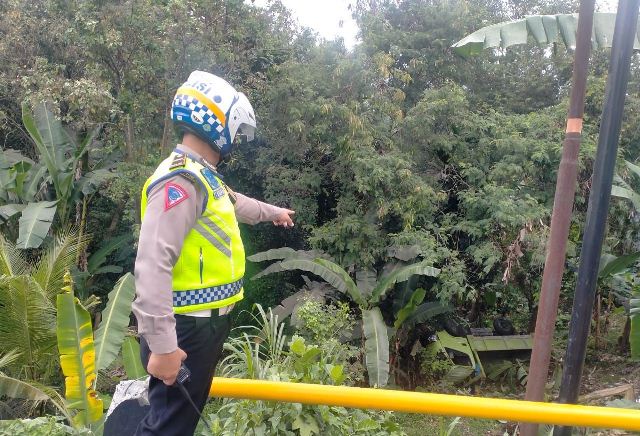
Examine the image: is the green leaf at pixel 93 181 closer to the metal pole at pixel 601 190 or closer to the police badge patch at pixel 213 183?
the metal pole at pixel 601 190

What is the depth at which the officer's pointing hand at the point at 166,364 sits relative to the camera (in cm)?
171

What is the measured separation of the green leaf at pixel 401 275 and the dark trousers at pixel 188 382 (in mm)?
4866

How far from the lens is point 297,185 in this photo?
26.4 ft

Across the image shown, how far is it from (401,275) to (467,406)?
4882 millimetres

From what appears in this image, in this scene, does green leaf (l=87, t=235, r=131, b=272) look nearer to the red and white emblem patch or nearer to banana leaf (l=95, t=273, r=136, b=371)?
banana leaf (l=95, t=273, r=136, b=371)

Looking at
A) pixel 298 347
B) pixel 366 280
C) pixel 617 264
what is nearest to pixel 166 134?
pixel 366 280

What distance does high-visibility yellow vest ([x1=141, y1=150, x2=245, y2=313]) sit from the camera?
6.05ft

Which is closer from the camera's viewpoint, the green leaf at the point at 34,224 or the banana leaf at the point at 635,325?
the banana leaf at the point at 635,325

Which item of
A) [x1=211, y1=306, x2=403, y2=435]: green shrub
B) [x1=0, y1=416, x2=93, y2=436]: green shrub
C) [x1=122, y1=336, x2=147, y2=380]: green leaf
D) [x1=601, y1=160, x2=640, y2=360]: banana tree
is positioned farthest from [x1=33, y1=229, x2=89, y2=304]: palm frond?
[x1=601, y1=160, x2=640, y2=360]: banana tree

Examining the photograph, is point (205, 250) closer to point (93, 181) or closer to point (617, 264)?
point (617, 264)

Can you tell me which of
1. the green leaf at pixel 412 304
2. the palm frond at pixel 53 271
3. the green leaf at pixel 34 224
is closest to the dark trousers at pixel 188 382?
the palm frond at pixel 53 271

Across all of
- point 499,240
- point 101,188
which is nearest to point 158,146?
point 101,188

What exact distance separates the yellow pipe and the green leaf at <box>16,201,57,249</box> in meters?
5.83

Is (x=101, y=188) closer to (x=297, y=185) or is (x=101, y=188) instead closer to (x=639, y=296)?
(x=297, y=185)
